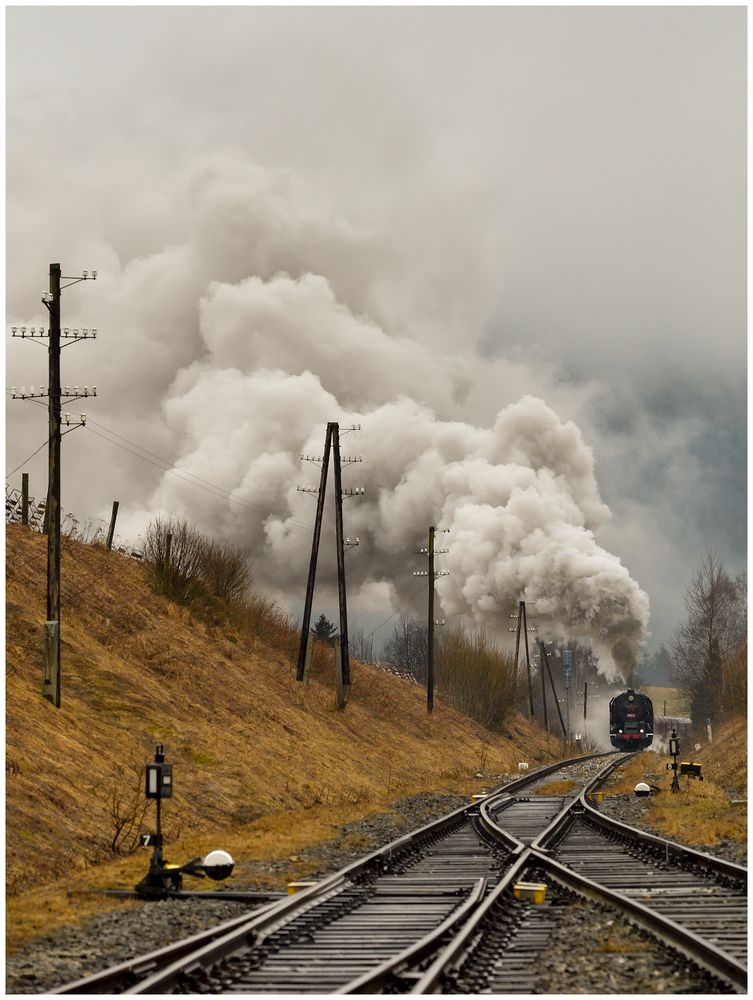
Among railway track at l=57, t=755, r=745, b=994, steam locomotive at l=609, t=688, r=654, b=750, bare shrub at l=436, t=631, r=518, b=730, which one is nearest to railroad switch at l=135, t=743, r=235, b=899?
railway track at l=57, t=755, r=745, b=994

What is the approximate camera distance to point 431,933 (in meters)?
8.91

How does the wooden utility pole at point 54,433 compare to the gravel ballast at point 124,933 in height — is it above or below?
above

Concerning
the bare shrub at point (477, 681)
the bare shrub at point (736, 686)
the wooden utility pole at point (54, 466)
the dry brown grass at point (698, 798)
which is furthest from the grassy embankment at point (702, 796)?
the bare shrub at point (477, 681)

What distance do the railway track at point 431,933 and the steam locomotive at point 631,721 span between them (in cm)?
4336

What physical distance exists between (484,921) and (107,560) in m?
31.8

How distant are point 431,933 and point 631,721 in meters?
51.8

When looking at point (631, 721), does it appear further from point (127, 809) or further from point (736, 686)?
point (127, 809)

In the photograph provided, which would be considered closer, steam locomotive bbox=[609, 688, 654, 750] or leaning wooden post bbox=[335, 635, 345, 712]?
leaning wooden post bbox=[335, 635, 345, 712]

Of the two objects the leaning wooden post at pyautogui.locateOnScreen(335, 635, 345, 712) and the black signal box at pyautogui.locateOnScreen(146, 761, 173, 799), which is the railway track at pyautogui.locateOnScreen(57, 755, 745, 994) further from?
the leaning wooden post at pyautogui.locateOnScreen(335, 635, 345, 712)

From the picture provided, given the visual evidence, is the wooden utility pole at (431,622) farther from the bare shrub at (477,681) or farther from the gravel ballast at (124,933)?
the gravel ballast at (124,933)

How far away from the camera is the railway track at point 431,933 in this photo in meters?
7.76

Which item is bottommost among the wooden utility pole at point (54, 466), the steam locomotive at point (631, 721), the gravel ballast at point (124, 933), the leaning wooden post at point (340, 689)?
the steam locomotive at point (631, 721)

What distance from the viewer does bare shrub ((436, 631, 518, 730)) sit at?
223 ft

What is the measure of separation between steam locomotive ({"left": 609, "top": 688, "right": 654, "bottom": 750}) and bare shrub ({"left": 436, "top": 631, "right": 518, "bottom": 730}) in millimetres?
10509
